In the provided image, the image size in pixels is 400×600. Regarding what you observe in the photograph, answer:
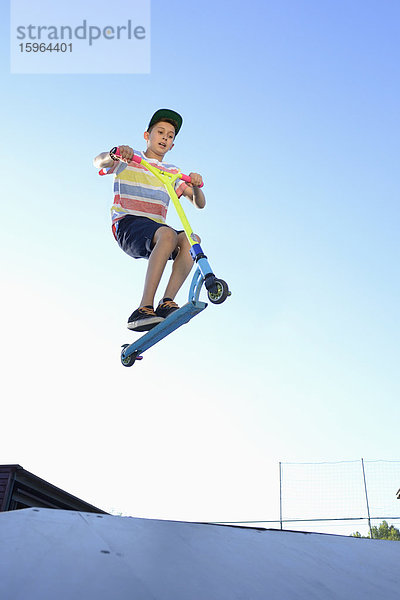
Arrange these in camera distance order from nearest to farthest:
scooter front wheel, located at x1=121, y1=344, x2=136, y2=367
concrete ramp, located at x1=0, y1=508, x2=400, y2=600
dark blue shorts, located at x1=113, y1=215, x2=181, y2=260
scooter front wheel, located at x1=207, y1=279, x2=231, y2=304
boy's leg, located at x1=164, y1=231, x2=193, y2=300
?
concrete ramp, located at x1=0, y1=508, x2=400, y2=600, scooter front wheel, located at x1=207, y1=279, x2=231, y2=304, dark blue shorts, located at x1=113, y1=215, x2=181, y2=260, boy's leg, located at x1=164, y1=231, x2=193, y2=300, scooter front wheel, located at x1=121, y1=344, x2=136, y2=367

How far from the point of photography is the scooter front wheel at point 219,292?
397 centimetres

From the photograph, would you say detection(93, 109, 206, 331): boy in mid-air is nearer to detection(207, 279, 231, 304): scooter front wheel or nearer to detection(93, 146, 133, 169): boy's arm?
detection(93, 146, 133, 169): boy's arm

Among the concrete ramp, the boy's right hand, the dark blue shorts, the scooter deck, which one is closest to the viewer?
the concrete ramp

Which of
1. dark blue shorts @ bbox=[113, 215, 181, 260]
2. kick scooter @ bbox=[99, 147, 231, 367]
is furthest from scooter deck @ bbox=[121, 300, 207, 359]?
dark blue shorts @ bbox=[113, 215, 181, 260]

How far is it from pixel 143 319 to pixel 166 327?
0.69 ft

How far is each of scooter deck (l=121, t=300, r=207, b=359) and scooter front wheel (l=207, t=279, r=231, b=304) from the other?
12 centimetres

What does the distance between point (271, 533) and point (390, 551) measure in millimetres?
514

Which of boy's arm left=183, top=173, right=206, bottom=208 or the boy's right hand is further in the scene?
boy's arm left=183, top=173, right=206, bottom=208

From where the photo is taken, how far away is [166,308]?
15.0ft

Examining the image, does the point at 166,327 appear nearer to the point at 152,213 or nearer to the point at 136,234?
the point at 136,234

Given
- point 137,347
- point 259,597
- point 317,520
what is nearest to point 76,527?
point 259,597

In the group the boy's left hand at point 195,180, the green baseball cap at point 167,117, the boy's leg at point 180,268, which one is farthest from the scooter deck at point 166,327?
A: the green baseball cap at point 167,117

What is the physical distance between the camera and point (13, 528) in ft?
4.24

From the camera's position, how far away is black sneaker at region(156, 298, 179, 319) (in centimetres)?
454
